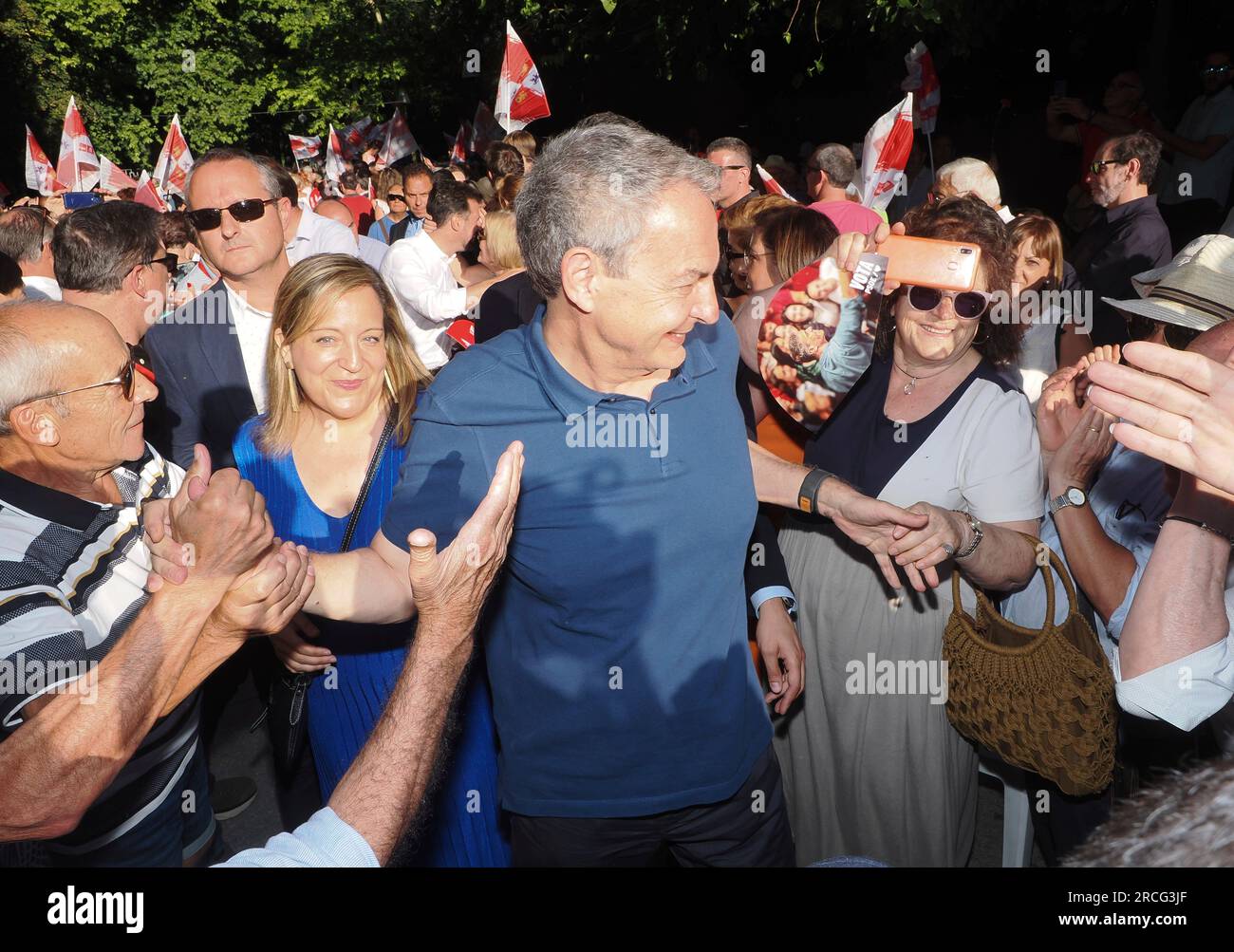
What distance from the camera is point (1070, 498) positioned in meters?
2.40

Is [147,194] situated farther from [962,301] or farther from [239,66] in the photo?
[239,66]

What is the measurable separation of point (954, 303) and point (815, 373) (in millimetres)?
411

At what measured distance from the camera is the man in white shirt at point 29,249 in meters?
4.98

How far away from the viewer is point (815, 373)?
258 centimetres

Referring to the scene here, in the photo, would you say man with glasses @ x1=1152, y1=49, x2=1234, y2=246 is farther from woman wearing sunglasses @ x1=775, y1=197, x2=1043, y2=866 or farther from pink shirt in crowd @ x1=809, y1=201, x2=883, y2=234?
woman wearing sunglasses @ x1=775, y1=197, x2=1043, y2=866

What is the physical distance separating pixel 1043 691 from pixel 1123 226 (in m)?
4.18

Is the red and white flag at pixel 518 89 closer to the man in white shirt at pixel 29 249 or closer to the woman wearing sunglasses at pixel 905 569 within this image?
the man in white shirt at pixel 29 249

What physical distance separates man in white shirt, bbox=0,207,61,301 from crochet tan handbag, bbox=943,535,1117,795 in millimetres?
4758

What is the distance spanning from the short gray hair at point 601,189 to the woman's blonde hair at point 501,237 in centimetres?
328

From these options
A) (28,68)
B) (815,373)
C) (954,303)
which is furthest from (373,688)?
(28,68)

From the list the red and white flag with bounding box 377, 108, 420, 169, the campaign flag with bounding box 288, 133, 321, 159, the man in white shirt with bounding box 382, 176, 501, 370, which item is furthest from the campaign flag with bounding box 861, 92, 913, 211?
the campaign flag with bounding box 288, 133, 321, 159

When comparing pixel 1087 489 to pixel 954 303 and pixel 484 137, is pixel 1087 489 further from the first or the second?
pixel 484 137

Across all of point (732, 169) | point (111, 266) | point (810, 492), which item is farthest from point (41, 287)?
point (810, 492)
